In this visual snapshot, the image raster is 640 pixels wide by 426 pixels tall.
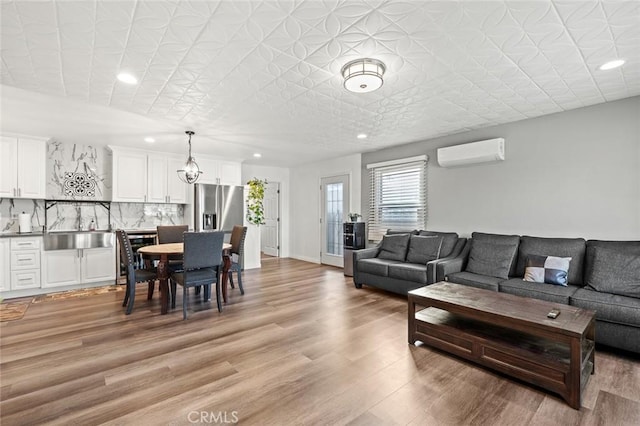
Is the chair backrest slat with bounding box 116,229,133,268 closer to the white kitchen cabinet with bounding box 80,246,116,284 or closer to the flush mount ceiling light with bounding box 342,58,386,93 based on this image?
the white kitchen cabinet with bounding box 80,246,116,284

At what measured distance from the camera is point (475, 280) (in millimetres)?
3369

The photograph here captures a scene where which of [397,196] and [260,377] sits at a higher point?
[397,196]

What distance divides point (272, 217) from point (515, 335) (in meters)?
6.51

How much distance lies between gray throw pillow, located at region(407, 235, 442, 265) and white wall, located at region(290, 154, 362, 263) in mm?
1726

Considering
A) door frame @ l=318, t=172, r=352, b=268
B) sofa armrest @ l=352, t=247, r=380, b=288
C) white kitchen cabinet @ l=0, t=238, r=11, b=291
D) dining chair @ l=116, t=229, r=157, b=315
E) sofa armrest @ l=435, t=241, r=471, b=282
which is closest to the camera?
dining chair @ l=116, t=229, r=157, b=315

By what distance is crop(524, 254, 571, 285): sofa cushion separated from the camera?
306 cm

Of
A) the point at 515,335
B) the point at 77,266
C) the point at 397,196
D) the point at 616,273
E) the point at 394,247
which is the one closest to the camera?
the point at 515,335

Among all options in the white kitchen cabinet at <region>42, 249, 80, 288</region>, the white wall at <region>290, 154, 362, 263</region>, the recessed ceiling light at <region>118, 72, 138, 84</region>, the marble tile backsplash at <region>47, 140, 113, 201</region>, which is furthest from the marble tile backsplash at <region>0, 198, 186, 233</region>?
the recessed ceiling light at <region>118, 72, 138, 84</region>

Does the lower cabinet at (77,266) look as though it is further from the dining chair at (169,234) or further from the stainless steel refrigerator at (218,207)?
the stainless steel refrigerator at (218,207)

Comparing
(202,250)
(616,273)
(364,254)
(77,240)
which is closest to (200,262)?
(202,250)

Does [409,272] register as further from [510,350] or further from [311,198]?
[311,198]

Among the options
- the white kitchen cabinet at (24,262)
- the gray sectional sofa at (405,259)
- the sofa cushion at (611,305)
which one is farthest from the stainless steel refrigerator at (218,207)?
the sofa cushion at (611,305)

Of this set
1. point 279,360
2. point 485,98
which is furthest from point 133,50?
point 485,98

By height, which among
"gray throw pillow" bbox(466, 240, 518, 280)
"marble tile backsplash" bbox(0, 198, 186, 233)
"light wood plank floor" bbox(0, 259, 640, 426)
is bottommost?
"light wood plank floor" bbox(0, 259, 640, 426)
